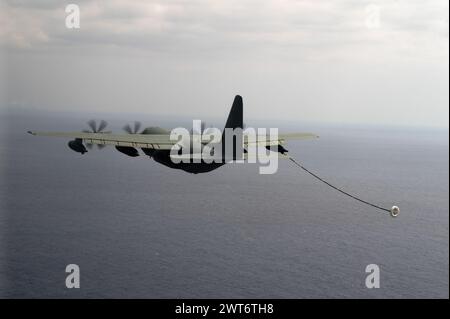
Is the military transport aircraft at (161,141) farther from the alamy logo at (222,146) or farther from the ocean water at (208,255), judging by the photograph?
the ocean water at (208,255)

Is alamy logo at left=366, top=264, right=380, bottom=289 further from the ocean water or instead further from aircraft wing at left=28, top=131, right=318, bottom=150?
aircraft wing at left=28, top=131, right=318, bottom=150

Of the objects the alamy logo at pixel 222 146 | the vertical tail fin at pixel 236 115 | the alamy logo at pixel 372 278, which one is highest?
the vertical tail fin at pixel 236 115

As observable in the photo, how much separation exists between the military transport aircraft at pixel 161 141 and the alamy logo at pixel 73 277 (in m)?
92.9

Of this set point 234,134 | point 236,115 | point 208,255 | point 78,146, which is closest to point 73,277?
point 208,255

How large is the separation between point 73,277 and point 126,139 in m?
103

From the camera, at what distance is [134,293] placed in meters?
134

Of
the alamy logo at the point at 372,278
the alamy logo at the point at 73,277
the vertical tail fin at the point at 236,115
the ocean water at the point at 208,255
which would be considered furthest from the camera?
the ocean water at the point at 208,255

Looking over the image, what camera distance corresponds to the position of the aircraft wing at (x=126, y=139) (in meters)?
30.1

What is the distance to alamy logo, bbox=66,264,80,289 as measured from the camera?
11850 cm

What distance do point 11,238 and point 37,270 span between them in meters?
30.8

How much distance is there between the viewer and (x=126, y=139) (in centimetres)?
3136

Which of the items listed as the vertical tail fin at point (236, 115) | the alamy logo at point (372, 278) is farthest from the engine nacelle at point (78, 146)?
the alamy logo at point (372, 278)

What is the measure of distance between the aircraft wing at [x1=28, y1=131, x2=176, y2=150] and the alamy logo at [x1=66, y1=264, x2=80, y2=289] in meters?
94.5

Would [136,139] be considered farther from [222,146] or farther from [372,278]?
[372,278]
